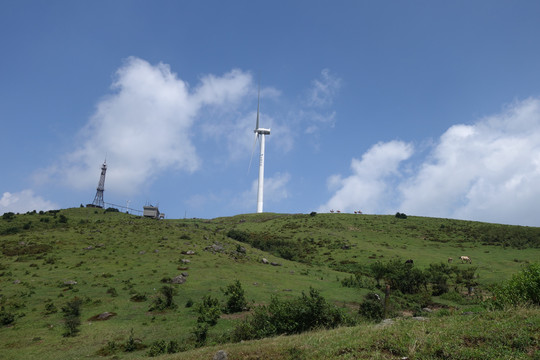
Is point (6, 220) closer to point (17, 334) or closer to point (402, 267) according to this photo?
point (17, 334)

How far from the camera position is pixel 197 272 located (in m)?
51.8

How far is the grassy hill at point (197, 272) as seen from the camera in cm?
2397

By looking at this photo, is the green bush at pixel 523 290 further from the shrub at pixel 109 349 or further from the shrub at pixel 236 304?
the shrub at pixel 109 349

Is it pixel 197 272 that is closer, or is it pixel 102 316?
pixel 102 316

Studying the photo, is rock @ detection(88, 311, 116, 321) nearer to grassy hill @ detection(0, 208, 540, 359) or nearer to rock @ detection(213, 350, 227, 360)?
grassy hill @ detection(0, 208, 540, 359)

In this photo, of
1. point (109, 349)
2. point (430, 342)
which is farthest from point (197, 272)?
point (430, 342)

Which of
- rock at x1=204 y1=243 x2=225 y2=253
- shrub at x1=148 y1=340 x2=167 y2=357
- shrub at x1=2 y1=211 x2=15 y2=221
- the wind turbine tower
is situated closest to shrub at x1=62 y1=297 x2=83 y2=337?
shrub at x1=148 y1=340 x2=167 y2=357

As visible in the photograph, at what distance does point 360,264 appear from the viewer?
226 feet

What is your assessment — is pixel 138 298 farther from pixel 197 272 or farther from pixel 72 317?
pixel 197 272

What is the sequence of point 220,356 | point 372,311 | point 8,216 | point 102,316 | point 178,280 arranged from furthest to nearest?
1. point 8,216
2. point 178,280
3. point 102,316
4. point 372,311
5. point 220,356

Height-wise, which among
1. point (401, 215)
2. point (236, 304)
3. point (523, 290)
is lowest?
point (236, 304)

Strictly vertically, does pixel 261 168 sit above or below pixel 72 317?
above

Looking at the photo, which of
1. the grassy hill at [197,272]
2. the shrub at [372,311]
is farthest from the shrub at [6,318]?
the shrub at [372,311]

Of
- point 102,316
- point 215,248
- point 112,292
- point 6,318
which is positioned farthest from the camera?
point 215,248
